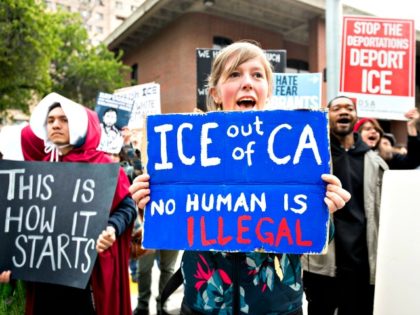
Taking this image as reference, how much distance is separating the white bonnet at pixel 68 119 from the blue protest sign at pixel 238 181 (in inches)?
34.9

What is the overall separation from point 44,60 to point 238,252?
1426cm

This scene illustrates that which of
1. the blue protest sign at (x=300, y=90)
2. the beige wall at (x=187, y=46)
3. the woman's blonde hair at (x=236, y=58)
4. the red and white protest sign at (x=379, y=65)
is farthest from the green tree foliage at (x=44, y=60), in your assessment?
the woman's blonde hair at (x=236, y=58)

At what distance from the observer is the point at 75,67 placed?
68.8 ft

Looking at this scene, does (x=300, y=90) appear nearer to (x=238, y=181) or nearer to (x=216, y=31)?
(x=238, y=181)

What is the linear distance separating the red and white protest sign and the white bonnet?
9.74ft

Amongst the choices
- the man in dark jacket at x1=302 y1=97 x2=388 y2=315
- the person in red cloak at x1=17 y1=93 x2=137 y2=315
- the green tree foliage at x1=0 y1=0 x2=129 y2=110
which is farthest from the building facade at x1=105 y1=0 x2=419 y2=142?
the person in red cloak at x1=17 y1=93 x2=137 y2=315

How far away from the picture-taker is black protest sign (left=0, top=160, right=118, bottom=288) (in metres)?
2.08

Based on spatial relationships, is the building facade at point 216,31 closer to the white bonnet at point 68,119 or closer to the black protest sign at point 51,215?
the white bonnet at point 68,119

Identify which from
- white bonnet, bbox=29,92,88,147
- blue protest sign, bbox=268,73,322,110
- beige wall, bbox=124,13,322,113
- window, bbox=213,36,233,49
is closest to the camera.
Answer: white bonnet, bbox=29,92,88,147

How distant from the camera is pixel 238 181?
1.42 m

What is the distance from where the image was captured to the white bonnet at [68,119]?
2.23 metres

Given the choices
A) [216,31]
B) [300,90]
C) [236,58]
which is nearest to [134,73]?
[216,31]

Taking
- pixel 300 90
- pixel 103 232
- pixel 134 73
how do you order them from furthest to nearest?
pixel 134 73 < pixel 300 90 < pixel 103 232

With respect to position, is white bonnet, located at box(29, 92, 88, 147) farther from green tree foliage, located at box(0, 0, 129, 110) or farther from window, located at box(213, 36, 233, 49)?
window, located at box(213, 36, 233, 49)
